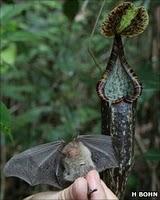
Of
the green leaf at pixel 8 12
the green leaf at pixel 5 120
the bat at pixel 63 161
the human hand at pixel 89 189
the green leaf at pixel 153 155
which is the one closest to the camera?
the human hand at pixel 89 189

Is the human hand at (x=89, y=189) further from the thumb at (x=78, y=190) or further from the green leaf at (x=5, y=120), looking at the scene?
the green leaf at (x=5, y=120)

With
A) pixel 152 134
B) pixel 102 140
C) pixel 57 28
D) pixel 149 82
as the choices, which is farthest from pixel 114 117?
pixel 57 28

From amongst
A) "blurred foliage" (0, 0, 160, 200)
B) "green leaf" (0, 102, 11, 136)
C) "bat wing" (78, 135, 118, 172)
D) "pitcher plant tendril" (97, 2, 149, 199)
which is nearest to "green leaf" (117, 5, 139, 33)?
"pitcher plant tendril" (97, 2, 149, 199)

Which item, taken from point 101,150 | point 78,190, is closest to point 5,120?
point 101,150

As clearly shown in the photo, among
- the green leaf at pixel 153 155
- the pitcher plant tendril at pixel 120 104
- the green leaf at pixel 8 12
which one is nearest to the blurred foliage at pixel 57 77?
the green leaf at pixel 8 12

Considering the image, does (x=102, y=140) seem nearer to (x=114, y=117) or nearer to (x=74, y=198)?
(x=114, y=117)

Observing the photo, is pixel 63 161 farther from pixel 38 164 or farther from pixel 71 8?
pixel 71 8
